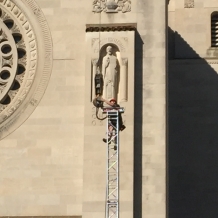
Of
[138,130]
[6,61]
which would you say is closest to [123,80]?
[138,130]

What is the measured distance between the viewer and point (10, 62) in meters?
29.2

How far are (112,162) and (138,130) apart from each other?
41.7 inches

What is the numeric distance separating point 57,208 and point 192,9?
8.63 meters

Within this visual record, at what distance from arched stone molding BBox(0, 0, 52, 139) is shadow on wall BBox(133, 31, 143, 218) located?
2289 millimetres

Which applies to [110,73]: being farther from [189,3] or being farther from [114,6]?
[189,3]

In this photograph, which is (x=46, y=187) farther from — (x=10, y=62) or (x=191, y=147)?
(x=191, y=147)

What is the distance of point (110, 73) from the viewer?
27.8 m

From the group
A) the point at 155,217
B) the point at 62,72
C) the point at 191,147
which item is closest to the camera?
the point at 155,217

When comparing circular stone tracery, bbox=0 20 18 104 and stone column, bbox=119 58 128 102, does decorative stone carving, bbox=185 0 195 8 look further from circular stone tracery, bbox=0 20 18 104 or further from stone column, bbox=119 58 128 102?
circular stone tracery, bbox=0 20 18 104

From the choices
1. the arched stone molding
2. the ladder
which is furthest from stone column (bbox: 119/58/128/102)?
the arched stone molding

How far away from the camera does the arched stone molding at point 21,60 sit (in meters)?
28.5

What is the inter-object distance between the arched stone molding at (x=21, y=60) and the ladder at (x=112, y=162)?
242 cm

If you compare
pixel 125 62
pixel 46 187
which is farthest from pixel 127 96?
pixel 46 187

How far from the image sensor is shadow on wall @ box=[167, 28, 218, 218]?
31.3 metres
